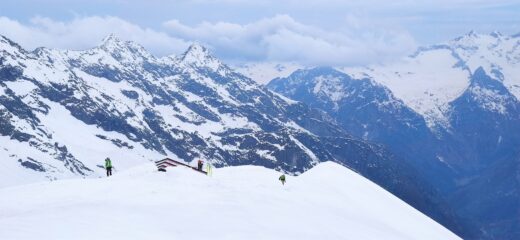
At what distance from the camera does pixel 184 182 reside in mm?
47438

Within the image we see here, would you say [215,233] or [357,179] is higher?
[357,179]

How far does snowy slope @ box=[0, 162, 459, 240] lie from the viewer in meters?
32.1

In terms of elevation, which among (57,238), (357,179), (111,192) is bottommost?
(57,238)

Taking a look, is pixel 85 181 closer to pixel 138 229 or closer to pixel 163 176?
pixel 163 176

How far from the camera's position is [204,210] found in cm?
3847

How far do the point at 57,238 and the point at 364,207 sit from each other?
3024cm

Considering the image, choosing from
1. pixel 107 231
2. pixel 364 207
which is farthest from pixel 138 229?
pixel 364 207

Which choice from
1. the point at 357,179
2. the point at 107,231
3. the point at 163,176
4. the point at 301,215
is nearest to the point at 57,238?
the point at 107,231

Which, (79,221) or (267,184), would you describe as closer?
(79,221)

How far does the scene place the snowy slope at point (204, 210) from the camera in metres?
32.1

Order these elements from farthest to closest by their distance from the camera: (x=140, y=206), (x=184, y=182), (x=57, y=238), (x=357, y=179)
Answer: (x=357, y=179) → (x=184, y=182) → (x=140, y=206) → (x=57, y=238)

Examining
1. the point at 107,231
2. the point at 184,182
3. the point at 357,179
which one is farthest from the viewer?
the point at 357,179

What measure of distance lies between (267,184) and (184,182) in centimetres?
822

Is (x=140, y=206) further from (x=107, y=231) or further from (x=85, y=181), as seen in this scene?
(x=85, y=181)
